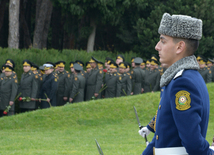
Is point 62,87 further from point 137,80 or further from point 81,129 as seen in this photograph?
point 81,129

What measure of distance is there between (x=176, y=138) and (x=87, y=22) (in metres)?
25.2

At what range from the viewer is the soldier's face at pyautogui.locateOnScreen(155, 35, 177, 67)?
2.55 m

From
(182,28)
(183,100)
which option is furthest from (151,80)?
(183,100)

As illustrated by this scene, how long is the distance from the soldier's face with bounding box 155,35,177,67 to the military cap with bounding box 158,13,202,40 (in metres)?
0.04

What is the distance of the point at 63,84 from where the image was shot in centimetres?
1505

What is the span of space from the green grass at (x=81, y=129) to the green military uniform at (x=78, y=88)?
5.24 feet

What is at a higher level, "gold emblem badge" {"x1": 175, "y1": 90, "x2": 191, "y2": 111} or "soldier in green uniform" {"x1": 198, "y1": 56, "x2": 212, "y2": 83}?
"gold emblem badge" {"x1": 175, "y1": 90, "x2": 191, "y2": 111}

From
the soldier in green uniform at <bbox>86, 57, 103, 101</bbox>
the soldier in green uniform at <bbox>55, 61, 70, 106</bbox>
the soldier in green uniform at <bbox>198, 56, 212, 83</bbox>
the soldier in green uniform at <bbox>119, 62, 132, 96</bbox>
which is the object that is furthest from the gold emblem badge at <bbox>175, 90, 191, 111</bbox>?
the soldier in green uniform at <bbox>198, 56, 212, 83</bbox>

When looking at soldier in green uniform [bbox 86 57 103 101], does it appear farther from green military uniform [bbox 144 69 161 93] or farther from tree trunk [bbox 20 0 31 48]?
tree trunk [bbox 20 0 31 48]

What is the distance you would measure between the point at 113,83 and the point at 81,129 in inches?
145

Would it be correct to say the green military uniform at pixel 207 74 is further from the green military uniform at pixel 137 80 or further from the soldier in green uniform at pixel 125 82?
the soldier in green uniform at pixel 125 82

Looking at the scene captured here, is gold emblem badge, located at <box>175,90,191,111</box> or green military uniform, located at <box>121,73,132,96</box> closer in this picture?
gold emblem badge, located at <box>175,90,191,111</box>

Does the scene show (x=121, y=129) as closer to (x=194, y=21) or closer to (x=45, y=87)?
(x=45, y=87)

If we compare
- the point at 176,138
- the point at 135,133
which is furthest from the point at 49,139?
the point at 176,138
